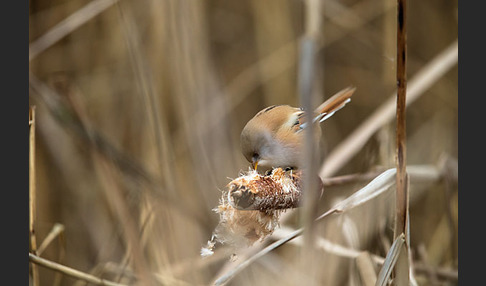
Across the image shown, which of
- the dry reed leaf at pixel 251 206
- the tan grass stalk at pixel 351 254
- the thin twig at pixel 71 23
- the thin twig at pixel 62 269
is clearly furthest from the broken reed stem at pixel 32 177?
the tan grass stalk at pixel 351 254

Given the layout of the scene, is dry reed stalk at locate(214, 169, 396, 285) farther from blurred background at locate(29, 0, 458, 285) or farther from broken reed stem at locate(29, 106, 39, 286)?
broken reed stem at locate(29, 106, 39, 286)

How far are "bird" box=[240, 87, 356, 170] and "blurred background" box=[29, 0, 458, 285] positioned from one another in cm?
6

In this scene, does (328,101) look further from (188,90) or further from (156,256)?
(156,256)

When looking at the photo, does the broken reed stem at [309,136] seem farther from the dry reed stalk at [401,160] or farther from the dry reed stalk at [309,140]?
the dry reed stalk at [401,160]

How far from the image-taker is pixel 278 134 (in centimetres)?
122

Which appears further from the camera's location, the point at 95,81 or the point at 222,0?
the point at 222,0

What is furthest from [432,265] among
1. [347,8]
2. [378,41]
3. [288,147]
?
[347,8]

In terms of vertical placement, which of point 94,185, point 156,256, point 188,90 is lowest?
point 156,256

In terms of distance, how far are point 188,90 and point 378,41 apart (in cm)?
54

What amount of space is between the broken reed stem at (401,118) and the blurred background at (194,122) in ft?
0.48

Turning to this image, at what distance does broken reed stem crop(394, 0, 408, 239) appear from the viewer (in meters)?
0.86

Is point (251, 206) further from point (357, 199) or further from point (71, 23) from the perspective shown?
point (71, 23)

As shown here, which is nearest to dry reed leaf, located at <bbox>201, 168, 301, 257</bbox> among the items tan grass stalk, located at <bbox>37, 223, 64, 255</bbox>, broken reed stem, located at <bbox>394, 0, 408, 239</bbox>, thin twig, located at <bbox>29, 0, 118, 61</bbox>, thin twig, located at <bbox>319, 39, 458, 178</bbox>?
broken reed stem, located at <bbox>394, 0, 408, 239</bbox>

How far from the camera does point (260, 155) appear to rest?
3.87ft
